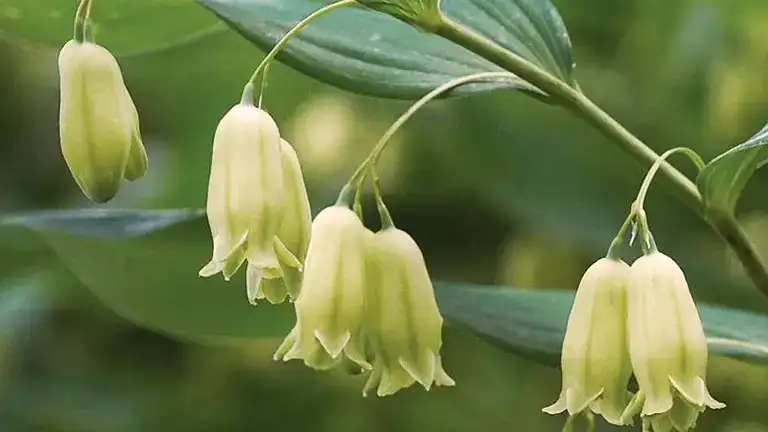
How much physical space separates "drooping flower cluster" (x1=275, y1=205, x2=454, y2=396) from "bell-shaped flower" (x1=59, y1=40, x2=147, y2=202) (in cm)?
15

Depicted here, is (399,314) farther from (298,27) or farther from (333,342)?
(298,27)

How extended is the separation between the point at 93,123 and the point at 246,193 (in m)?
0.13

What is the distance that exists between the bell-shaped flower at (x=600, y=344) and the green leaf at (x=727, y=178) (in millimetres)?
131

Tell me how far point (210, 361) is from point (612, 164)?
700mm

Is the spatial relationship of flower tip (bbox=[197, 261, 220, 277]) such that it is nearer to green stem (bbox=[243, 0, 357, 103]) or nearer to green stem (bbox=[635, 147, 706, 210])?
green stem (bbox=[243, 0, 357, 103])

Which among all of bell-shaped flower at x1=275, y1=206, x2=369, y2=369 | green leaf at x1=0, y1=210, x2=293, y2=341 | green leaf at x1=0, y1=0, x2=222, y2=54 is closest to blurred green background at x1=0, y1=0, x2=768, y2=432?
green leaf at x1=0, y1=210, x2=293, y2=341

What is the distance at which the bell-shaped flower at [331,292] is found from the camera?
0.75 metres

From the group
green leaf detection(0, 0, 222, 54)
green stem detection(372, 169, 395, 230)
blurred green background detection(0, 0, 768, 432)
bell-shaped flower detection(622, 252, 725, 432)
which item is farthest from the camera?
blurred green background detection(0, 0, 768, 432)

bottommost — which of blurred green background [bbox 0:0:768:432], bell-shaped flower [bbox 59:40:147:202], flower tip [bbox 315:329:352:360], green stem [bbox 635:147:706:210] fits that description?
blurred green background [bbox 0:0:768:432]

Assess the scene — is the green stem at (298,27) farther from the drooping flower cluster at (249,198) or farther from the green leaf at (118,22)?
the green leaf at (118,22)

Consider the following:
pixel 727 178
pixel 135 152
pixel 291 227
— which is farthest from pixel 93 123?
pixel 727 178

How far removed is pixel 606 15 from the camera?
162cm

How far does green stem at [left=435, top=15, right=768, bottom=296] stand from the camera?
0.78 meters

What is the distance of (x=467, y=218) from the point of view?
1667 millimetres
